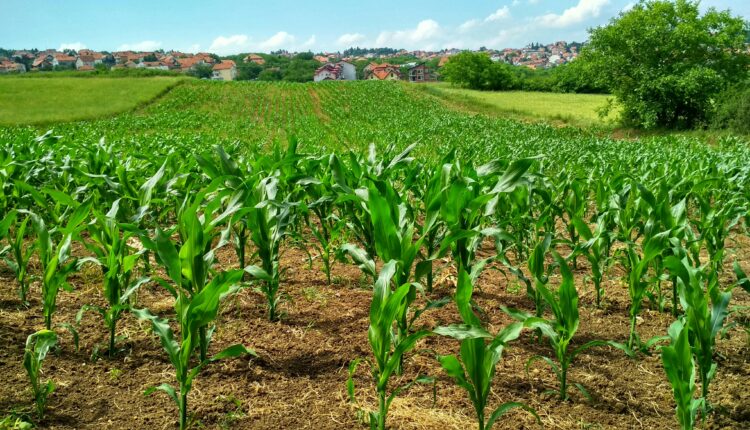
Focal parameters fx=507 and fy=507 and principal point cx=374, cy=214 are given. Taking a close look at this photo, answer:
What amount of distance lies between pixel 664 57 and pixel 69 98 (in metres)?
41.2

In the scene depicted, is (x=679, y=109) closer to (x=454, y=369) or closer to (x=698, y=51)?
(x=698, y=51)

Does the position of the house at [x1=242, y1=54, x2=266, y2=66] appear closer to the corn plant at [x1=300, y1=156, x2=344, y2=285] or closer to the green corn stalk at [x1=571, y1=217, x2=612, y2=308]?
the corn plant at [x1=300, y1=156, x2=344, y2=285]

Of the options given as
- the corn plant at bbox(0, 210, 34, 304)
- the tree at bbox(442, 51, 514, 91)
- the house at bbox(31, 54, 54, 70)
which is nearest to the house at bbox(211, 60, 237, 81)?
the house at bbox(31, 54, 54, 70)

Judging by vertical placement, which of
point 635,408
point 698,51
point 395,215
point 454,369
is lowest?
point 635,408

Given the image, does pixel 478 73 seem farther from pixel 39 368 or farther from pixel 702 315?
pixel 39 368

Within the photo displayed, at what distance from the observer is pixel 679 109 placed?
27.7m

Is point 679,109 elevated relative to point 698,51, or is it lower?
lower

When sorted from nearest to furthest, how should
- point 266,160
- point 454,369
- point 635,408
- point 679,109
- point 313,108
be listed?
point 454,369 < point 635,408 < point 266,160 < point 679,109 < point 313,108

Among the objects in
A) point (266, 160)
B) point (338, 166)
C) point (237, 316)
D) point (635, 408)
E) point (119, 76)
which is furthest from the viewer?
point (119, 76)

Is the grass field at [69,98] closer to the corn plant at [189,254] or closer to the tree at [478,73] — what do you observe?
the corn plant at [189,254]

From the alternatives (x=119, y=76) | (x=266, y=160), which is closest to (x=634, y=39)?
(x=266, y=160)

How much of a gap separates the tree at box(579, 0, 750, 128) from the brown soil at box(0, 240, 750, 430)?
27.5 metres

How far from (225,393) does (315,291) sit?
156cm

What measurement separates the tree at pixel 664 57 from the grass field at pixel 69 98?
102 feet
